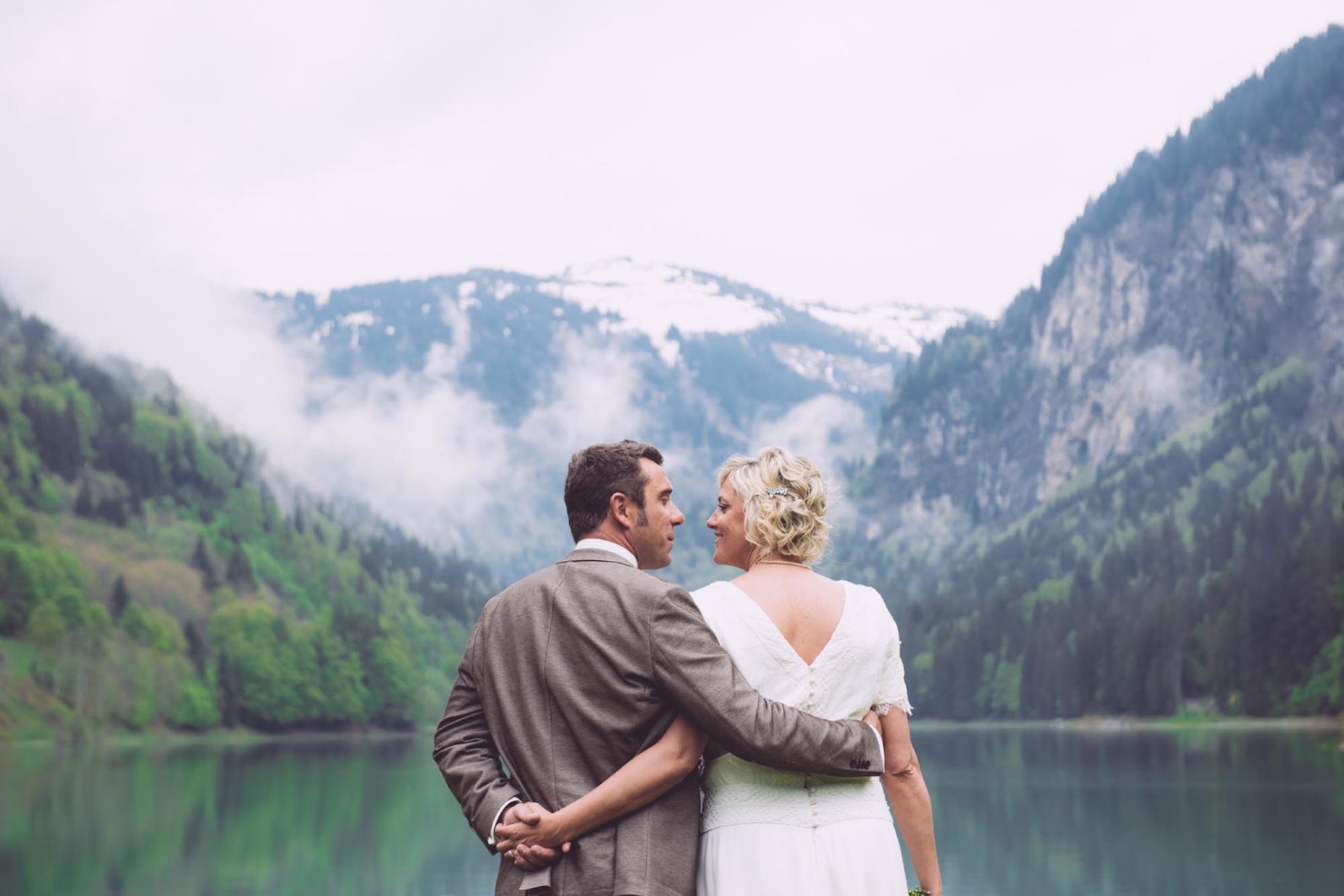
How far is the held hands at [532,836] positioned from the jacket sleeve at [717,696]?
0.66 metres

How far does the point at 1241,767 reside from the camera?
7256 centimetres

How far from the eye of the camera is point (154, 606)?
156125 mm

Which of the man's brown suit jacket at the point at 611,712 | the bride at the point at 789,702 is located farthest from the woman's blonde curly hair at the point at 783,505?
the man's brown suit jacket at the point at 611,712

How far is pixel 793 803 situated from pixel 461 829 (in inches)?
1912

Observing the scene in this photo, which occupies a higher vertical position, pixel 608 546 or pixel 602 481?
pixel 602 481

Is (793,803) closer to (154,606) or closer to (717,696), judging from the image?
(717,696)

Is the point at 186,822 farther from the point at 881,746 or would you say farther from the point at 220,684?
the point at 220,684

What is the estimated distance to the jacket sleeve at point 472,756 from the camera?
6.58m

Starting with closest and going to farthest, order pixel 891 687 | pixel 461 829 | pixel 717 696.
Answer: pixel 717 696 → pixel 891 687 → pixel 461 829

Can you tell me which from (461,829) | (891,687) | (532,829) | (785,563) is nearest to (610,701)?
(532,829)

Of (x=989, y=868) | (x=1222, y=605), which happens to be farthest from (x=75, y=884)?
(x=1222, y=605)

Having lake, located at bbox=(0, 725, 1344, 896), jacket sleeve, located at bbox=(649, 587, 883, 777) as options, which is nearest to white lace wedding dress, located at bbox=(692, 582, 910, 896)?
jacket sleeve, located at bbox=(649, 587, 883, 777)

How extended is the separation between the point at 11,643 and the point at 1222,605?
103 meters

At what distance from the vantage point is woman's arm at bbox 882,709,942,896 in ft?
24.0
